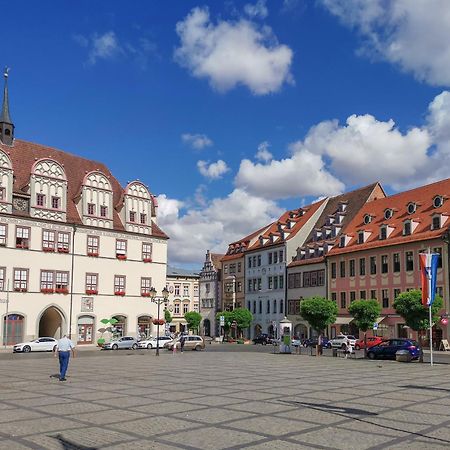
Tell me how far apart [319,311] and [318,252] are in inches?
573

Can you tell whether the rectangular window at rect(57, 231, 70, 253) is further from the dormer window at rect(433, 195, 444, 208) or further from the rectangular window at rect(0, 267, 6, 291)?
the dormer window at rect(433, 195, 444, 208)

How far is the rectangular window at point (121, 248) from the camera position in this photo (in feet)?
194

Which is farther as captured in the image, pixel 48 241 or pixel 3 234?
pixel 48 241

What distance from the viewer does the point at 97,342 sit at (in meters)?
56.6

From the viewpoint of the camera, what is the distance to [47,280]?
176ft

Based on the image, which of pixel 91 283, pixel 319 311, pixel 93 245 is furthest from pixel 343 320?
pixel 93 245

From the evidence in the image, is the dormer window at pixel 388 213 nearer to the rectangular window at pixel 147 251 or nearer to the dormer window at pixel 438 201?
the dormer window at pixel 438 201

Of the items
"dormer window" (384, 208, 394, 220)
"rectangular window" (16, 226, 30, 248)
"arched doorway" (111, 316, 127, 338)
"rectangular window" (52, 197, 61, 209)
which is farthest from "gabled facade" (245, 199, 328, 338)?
"rectangular window" (16, 226, 30, 248)

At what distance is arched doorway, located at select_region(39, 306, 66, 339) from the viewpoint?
180ft

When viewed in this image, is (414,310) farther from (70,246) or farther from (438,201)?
(70,246)

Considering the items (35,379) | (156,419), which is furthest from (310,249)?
(156,419)

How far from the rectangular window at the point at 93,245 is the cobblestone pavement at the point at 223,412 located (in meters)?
33.2

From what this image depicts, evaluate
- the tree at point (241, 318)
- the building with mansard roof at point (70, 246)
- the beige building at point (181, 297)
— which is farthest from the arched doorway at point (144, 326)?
the beige building at point (181, 297)

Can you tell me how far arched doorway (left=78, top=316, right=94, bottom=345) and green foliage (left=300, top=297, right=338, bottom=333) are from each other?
799 inches
